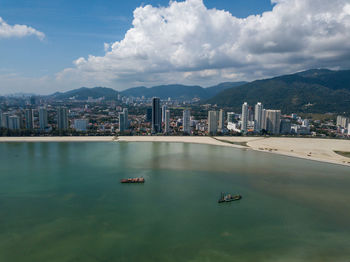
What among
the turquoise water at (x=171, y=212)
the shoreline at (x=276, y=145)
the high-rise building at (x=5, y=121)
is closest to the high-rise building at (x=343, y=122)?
the shoreline at (x=276, y=145)

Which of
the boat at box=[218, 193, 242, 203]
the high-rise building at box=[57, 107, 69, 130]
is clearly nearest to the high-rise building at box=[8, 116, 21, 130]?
the high-rise building at box=[57, 107, 69, 130]

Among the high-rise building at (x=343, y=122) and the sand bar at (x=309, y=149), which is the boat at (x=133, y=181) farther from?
the high-rise building at (x=343, y=122)

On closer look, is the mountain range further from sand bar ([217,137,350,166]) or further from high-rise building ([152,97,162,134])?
high-rise building ([152,97,162,134])

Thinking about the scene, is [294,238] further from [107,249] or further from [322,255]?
[107,249]

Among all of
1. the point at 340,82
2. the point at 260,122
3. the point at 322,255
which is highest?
the point at 340,82

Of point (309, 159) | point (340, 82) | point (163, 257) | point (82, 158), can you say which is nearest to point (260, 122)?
point (309, 159)

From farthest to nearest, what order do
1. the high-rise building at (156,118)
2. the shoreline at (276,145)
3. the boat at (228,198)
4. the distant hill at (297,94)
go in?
the distant hill at (297,94) → the high-rise building at (156,118) → the shoreline at (276,145) → the boat at (228,198)
